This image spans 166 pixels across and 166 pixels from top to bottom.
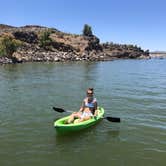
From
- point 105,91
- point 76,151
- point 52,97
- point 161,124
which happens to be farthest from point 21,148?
point 105,91

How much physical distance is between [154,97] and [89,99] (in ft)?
33.3

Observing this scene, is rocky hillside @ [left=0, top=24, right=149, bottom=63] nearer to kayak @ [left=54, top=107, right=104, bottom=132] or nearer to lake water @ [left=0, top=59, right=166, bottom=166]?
lake water @ [left=0, top=59, right=166, bottom=166]

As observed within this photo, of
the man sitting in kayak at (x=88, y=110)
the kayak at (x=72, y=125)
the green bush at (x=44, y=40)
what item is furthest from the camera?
the green bush at (x=44, y=40)

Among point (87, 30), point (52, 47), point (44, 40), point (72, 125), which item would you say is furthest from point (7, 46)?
point (72, 125)

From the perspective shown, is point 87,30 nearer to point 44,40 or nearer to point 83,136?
point 44,40

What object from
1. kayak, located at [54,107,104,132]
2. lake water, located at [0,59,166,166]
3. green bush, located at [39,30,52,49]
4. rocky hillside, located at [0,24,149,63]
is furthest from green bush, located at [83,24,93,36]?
kayak, located at [54,107,104,132]

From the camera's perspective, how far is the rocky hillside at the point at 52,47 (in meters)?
82.9

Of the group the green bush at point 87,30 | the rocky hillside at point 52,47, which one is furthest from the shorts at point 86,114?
the green bush at point 87,30

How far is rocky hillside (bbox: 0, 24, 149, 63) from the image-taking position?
82.9 m

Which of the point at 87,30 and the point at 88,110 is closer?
the point at 88,110

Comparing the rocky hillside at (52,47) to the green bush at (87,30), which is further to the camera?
the green bush at (87,30)

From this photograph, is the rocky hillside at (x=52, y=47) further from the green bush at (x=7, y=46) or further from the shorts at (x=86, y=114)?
the shorts at (x=86, y=114)

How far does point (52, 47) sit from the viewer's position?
385ft

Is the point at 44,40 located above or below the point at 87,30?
below
